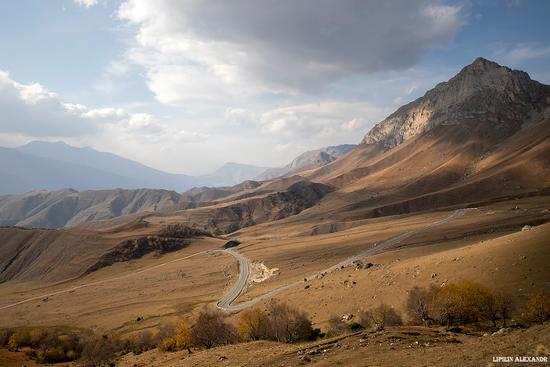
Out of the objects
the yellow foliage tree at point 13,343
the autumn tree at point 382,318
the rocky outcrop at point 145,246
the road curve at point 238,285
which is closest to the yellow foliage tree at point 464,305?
the autumn tree at point 382,318

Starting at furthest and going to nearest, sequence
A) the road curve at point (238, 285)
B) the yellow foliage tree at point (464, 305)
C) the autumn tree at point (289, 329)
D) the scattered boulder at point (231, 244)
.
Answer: the scattered boulder at point (231, 244), the road curve at point (238, 285), the autumn tree at point (289, 329), the yellow foliage tree at point (464, 305)

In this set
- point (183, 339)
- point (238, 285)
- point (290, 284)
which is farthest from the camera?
point (238, 285)

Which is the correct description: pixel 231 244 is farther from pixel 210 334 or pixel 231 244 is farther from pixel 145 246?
pixel 210 334

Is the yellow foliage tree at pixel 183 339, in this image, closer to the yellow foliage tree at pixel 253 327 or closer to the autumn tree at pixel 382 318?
the yellow foliage tree at pixel 253 327

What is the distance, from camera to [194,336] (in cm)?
4353

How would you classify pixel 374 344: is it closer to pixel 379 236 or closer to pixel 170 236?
pixel 379 236

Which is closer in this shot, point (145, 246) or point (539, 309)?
point (539, 309)

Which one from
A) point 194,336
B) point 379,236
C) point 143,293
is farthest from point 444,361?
point 143,293

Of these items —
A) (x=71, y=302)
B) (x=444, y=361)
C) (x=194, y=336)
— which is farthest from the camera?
(x=71, y=302)

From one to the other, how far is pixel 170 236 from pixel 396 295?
130621 mm

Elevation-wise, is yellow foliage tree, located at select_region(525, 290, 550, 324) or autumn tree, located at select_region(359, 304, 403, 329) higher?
yellow foliage tree, located at select_region(525, 290, 550, 324)

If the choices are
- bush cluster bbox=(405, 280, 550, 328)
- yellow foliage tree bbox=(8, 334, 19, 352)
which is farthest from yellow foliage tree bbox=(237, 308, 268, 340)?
yellow foliage tree bbox=(8, 334, 19, 352)

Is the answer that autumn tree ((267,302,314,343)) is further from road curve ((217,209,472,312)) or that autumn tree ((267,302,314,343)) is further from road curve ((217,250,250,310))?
road curve ((217,250,250,310))

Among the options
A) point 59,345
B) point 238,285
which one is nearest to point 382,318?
point 59,345
